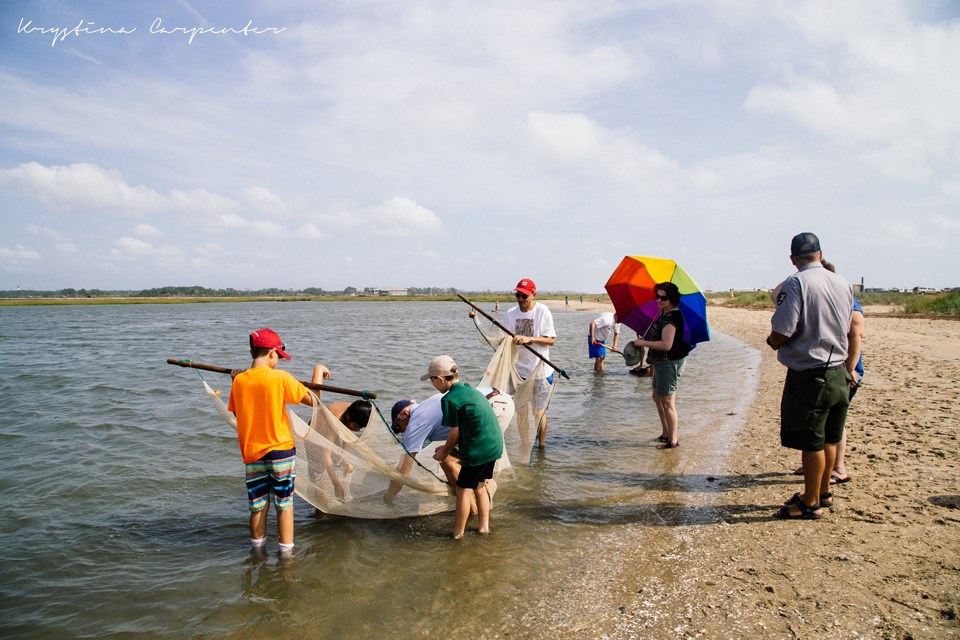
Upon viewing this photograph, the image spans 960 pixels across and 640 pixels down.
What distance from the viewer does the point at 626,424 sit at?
873 centimetres

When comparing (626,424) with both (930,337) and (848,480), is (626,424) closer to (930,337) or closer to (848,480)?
(848,480)

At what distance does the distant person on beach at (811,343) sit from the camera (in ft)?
13.7

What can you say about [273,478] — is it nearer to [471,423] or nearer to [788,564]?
[471,423]

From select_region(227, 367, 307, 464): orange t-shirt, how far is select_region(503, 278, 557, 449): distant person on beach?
2969 millimetres

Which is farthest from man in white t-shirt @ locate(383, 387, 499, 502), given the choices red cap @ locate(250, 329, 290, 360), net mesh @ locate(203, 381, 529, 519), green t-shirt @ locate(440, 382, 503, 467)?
red cap @ locate(250, 329, 290, 360)

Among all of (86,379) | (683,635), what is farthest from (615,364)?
(86,379)

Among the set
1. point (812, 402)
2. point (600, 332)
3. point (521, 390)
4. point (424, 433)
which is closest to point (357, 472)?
point (424, 433)

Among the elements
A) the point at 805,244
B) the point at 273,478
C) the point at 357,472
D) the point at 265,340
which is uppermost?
the point at 805,244

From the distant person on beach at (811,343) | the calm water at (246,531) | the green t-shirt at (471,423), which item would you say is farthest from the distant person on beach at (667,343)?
the green t-shirt at (471,423)

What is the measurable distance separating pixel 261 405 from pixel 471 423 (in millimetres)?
1630

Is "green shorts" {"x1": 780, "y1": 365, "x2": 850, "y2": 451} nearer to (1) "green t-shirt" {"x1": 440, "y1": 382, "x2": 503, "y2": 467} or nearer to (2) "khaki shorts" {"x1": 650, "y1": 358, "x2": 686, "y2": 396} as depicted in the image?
(2) "khaki shorts" {"x1": 650, "y1": 358, "x2": 686, "y2": 396}

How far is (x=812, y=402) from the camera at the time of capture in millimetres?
4223

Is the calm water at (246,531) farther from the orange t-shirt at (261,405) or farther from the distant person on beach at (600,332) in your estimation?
the distant person on beach at (600,332)

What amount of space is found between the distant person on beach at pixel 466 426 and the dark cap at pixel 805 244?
2.81 meters
